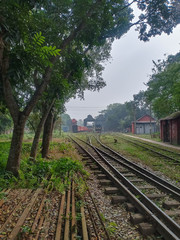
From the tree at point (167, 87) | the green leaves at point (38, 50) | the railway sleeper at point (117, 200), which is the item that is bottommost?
the railway sleeper at point (117, 200)

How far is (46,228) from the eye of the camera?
2.74m

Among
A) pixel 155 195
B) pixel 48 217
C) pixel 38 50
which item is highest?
pixel 38 50

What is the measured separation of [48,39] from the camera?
664 centimetres

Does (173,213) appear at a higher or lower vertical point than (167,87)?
lower

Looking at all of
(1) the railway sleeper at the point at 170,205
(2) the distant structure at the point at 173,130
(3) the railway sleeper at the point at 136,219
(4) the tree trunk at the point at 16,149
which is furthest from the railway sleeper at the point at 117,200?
(2) the distant structure at the point at 173,130

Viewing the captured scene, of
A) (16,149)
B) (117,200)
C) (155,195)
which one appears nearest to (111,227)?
(117,200)

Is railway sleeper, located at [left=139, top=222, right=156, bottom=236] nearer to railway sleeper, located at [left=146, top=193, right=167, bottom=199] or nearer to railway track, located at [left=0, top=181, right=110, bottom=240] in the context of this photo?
railway track, located at [left=0, top=181, right=110, bottom=240]

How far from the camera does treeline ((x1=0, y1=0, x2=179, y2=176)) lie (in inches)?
165

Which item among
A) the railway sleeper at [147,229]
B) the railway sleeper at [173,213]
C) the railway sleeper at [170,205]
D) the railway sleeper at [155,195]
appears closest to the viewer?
the railway sleeper at [147,229]

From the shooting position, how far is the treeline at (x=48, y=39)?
419cm

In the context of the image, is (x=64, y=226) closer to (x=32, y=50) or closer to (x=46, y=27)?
(x=32, y=50)

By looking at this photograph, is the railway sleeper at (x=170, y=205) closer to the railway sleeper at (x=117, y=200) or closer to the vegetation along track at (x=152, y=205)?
the vegetation along track at (x=152, y=205)

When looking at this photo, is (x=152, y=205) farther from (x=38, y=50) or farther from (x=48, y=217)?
(x=38, y=50)

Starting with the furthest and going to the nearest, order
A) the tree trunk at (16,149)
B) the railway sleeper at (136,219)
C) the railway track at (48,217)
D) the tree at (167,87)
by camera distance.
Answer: the tree at (167,87) → the tree trunk at (16,149) → the railway sleeper at (136,219) → the railway track at (48,217)
